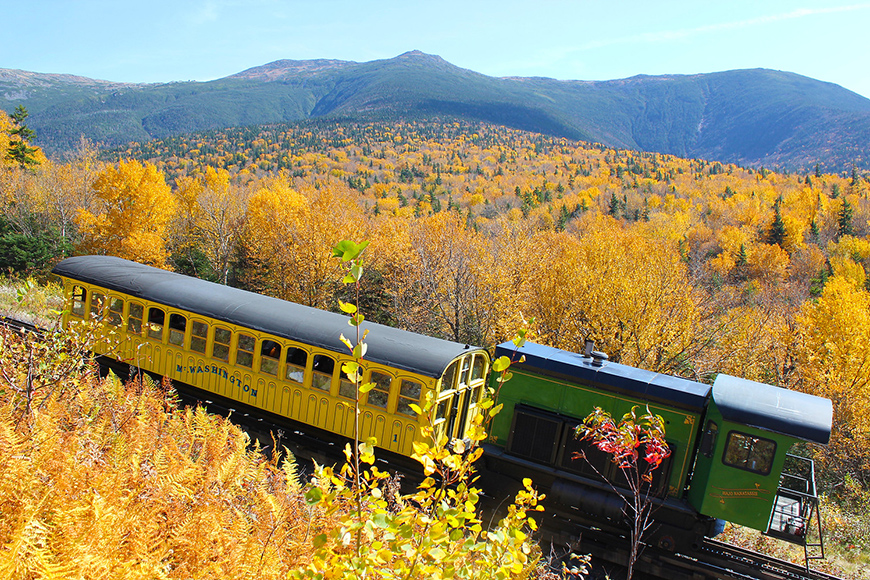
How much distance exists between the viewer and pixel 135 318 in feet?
45.7

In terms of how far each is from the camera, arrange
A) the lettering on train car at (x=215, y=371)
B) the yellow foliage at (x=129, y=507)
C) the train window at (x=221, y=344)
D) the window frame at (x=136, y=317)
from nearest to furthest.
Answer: the yellow foliage at (x=129, y=507) < the lettering on train car at (x=215, y=371) < the train window at (x=221, y=344) < the window frame at (x=136, y=317)

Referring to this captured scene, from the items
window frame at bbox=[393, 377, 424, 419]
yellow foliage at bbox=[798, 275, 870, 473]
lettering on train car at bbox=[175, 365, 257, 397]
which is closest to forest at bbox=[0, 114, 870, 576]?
yellow foliage at bbox=[798, 275, 870, 473]

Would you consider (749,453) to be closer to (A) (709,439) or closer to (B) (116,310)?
(A) (709,439)

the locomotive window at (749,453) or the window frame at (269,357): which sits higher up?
the locomotive window at (749,453)

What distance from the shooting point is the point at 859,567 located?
36.7 ft

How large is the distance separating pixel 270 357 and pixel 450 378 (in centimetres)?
450

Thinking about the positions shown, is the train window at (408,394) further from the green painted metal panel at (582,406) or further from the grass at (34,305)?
the grass at (34,305)

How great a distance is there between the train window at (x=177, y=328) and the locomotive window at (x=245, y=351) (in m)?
1.81

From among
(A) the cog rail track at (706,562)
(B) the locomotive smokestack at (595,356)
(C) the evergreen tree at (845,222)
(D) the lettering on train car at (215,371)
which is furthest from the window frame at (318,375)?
(C) the evergreen tree at (845,222)

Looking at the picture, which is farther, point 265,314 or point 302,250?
point 302,250

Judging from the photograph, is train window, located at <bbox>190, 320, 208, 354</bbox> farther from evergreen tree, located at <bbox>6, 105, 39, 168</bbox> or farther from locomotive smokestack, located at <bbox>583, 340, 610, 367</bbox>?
evergreen tree, located at <bbox>6, 105, 39, 168</bbox>

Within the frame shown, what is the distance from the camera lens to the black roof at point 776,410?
30.0 feet

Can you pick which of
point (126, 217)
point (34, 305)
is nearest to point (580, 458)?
point (34, 305)

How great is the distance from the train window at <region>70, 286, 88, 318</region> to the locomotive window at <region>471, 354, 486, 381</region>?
1113 centimetres
